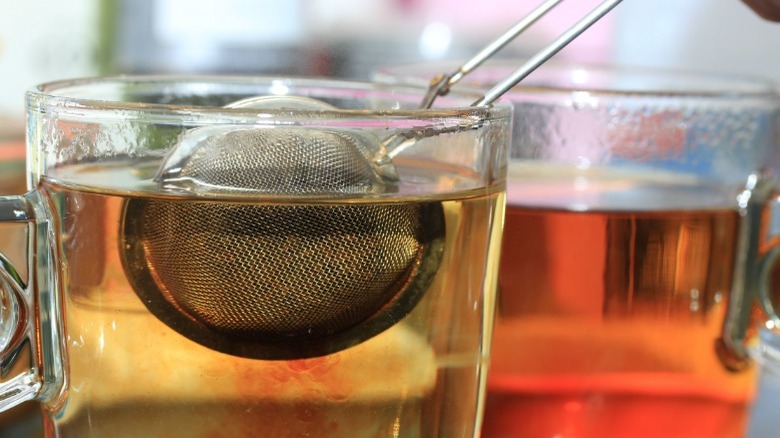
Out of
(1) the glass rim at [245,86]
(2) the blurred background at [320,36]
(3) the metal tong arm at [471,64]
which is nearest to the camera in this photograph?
(1) the glass rim at [245,86]

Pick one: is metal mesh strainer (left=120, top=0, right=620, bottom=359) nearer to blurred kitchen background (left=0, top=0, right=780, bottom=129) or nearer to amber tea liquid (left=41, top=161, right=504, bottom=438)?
amber tea liquid (left=41, top=161, right=504, bottom=438)

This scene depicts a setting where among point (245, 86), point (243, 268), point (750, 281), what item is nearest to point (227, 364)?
point (243, 268)

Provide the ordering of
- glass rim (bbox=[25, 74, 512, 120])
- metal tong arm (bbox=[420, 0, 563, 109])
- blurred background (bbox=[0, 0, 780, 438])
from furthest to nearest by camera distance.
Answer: blurred background (bbox=[0, 0, 780, 438])
metal tong arm (bbox=[420, 0, 563, 109])
glass rim (bbox=[25, 74, 512, 120])

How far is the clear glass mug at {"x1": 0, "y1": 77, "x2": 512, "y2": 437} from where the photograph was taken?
1.18ft

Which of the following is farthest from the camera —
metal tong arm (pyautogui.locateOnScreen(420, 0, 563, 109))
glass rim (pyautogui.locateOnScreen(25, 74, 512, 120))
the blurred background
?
the blurred background

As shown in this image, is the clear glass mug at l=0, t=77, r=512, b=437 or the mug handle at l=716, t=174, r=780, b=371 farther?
the mug handle at l=716, t=174, r=780, b=371

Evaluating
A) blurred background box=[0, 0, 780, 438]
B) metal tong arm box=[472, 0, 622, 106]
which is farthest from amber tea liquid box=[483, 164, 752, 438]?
blurred background box=[0, 0, 780, 438]

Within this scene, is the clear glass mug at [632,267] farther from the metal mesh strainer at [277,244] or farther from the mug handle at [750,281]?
the metal mesh strainer at [277,244]

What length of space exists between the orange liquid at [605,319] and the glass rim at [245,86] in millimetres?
85

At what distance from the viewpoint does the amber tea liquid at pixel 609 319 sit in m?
0.48

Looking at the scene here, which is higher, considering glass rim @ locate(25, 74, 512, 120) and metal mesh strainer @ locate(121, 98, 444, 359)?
glass rim @ locate(25, 74, 512, 120)

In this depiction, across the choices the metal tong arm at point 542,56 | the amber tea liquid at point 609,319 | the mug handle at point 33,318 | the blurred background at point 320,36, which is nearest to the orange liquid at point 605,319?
the amber tea liquid at point 609,319

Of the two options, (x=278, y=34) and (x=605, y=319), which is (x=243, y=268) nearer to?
(x=605, y=319)

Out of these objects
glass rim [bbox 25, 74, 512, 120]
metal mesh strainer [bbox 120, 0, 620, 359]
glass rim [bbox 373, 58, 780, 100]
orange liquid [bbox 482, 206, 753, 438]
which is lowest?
orange liquid [bbox 482, 206, 753, 438]
